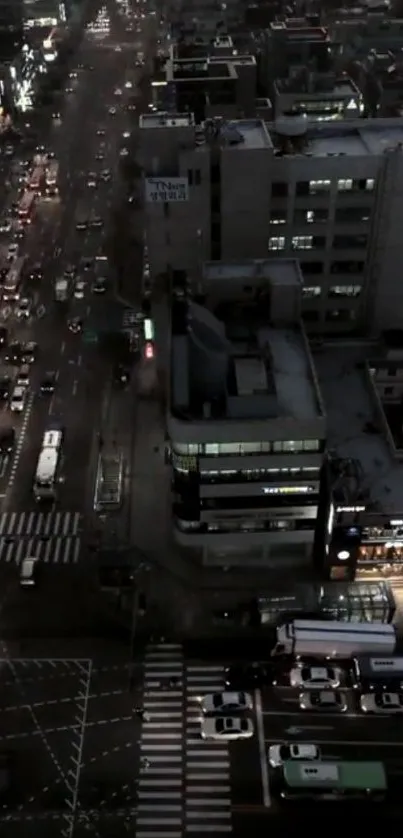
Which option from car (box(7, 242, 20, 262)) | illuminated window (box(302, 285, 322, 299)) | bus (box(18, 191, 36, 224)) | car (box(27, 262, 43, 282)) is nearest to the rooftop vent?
illuminated window (box(302, 285, 322, 299))

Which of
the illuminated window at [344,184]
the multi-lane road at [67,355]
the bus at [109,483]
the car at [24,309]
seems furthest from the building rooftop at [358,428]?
the car at [24,309]

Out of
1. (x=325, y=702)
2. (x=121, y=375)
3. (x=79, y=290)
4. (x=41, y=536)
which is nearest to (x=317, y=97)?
(x=79, y=290)

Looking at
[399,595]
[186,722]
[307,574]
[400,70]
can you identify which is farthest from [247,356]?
[400,70]

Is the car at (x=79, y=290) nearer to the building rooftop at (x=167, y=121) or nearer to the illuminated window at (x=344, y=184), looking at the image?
the building rooftop at (x=167, y=121)

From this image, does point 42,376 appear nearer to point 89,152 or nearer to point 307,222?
point 307,222

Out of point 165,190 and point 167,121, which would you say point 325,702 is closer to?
point 165,190

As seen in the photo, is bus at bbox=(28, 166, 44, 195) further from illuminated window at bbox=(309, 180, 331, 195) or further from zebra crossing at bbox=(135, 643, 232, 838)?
zebra crossing at bbox=(135, 643, 232, 838)
